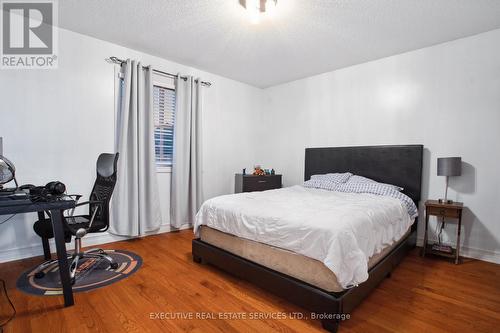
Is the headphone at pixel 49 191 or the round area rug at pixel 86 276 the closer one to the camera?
the headphone at pixel 49 191

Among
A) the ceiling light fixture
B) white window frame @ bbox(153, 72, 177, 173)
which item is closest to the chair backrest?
white window frame @ bbox(153, 72, 177, 173)

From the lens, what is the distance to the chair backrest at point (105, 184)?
2.38 meters

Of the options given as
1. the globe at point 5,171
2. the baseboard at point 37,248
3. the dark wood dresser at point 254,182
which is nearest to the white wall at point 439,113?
the dark wood dresser at point 254,182

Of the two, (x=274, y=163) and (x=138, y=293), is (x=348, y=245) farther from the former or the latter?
(x=274, y=163)

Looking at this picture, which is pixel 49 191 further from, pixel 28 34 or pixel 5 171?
pixel 28 34

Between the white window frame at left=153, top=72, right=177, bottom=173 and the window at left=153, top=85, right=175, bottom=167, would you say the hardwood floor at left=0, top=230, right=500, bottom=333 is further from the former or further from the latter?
the window at left=153, top=85, right=175, bottom=167

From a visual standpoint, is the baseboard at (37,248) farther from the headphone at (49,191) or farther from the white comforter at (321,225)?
the white comforter at (321,225)

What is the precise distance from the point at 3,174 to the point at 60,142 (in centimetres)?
108

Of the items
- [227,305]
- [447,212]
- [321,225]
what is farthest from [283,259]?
[447,212]

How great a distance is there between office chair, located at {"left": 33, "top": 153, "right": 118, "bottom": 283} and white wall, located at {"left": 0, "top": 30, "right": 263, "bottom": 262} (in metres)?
0.58

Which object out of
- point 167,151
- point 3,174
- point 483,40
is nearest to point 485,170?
point 483,40

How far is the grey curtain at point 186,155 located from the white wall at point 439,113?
2109mm

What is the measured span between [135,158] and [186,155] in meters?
0.80

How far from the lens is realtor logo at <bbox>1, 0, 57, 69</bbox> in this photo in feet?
8.19
